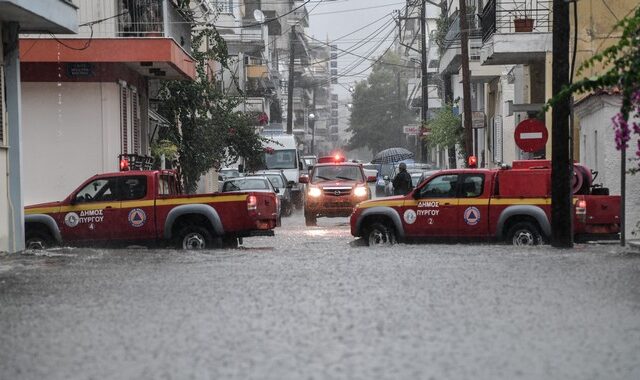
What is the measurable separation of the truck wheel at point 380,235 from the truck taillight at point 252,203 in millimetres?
2515

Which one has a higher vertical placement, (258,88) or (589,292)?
(258,88)

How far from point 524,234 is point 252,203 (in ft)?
15.5

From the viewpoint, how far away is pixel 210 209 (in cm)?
2269

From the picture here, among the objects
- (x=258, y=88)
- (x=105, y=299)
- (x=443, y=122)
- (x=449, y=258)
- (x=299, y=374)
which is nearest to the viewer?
(x=299, y=374)

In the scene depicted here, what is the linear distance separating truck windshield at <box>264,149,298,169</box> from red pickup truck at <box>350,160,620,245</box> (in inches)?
1170

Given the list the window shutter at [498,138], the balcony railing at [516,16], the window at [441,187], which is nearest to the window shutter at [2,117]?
the window at [441,187]

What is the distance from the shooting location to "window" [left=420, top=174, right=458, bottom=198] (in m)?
23.1

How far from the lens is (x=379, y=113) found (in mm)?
147875

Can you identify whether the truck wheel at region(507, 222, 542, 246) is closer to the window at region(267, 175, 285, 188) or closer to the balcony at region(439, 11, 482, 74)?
the window at region(267, 175, 285, 188)

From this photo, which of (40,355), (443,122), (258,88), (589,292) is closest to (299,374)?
(40,355)

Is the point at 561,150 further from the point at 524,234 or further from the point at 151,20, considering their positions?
the point at 151,20

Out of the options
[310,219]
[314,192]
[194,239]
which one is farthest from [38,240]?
[310,219]

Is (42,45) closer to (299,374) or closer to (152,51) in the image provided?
(152,51)

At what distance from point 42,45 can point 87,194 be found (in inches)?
313
